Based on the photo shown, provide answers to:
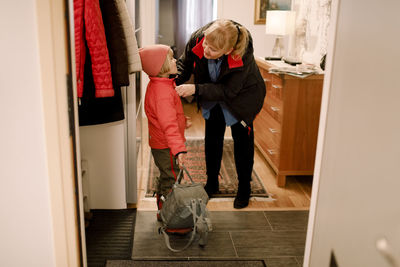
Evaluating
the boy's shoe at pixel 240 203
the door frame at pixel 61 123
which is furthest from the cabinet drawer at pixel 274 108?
the door frame at pixel 61 123

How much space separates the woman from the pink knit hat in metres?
0.18

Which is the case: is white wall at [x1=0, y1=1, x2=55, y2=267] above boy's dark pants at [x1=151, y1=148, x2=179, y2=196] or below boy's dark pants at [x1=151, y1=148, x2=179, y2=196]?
above

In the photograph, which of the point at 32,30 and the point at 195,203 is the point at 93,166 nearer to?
the point at 195,203

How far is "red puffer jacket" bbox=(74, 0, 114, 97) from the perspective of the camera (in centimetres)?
196

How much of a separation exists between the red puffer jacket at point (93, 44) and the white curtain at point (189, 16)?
12.8 ft

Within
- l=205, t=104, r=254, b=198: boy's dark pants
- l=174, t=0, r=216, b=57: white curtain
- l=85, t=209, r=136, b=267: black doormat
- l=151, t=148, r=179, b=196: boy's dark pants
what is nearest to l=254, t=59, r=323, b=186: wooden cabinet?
l=205, t=104, r=254, b=198: boy's dark pants

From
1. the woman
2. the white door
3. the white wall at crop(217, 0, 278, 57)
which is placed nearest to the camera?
the white door

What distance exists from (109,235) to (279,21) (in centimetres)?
272

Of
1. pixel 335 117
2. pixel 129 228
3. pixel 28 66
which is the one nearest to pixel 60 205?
pixel 28 66

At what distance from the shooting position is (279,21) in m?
4.20

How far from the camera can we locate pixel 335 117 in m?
1.30

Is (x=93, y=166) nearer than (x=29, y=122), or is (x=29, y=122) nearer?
(x=29, y=122)

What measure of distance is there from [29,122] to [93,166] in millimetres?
Result: 1573

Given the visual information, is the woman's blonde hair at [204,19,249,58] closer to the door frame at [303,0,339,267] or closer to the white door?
the door frame at [303,0,339,267]
